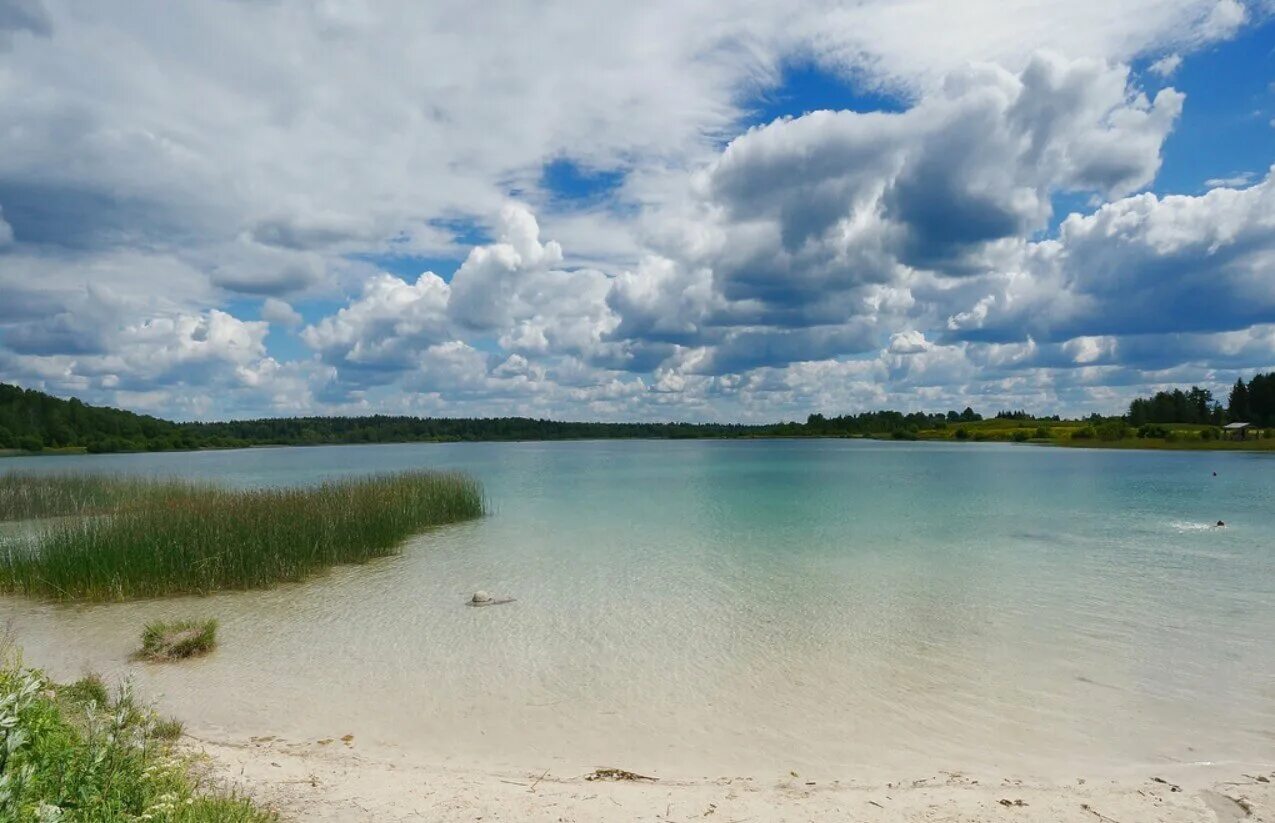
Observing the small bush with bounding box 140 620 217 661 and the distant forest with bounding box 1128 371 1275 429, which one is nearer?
the small bush with bounding box 140 620 217 661

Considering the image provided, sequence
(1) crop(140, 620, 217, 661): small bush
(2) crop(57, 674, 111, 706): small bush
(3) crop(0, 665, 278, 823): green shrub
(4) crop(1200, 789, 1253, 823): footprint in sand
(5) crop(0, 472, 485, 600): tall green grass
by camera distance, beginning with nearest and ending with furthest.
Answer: (3) crop(0, 665, 278, 823): green shrub, (4) crop(1200, 789, 1253, 823): footprint in sand, (2) crop(57, 674, 111, 706): small bush, (1) crop(140, 620, 217, 661): small bush, (5) crop(0, 472, 485, 600): tall green grass

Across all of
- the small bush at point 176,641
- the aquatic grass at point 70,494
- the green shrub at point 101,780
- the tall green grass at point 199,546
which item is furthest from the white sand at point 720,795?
the aquatic grass at point 70,494

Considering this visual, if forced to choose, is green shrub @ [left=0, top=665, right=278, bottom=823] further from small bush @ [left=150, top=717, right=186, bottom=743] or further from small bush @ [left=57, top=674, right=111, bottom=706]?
small bush @ [left=57, top=674, right=111, bottom=706]

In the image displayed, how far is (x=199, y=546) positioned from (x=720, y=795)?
554 inches

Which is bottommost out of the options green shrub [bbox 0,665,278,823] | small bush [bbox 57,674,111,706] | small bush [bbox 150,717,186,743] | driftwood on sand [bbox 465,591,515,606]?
driftwood on sand [bbox 465,591,515,606]

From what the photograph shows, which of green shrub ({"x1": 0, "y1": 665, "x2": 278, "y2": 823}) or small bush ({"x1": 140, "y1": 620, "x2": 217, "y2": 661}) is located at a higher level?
green shrub ({"x1": 0, "y1": 665, "x2": 278, "y2": 823})

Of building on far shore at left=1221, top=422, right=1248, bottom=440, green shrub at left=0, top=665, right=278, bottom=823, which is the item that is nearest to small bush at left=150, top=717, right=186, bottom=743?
green shrub at left=0, top=665, right=278, bottom=823

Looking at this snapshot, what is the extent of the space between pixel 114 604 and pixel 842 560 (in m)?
15.4

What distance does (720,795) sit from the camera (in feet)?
19.1

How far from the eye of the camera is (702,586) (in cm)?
1506

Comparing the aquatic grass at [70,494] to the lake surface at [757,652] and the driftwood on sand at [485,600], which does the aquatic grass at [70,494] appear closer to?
the lake surface at [757,652]

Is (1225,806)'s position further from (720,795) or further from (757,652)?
(757,652)

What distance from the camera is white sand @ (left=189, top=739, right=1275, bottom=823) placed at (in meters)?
5.37

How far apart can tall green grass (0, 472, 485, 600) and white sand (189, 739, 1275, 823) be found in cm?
1016
